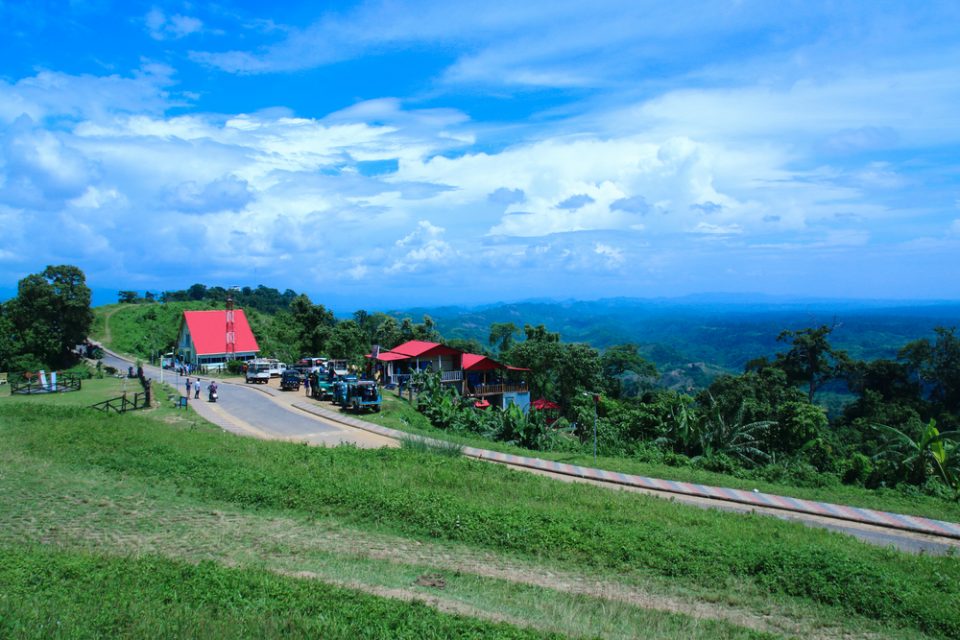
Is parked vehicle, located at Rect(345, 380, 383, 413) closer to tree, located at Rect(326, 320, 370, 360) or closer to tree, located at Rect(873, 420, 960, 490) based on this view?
tree, located at Rect(326, 320, 370, 360)

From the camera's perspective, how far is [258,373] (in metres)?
35.0

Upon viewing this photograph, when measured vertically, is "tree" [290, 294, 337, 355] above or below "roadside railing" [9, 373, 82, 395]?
above

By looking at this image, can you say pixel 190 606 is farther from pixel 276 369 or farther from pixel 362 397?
pixel 276 369

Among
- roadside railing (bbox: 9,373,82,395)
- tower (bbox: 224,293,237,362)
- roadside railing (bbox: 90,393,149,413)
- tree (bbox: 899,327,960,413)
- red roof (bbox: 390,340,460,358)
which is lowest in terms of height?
tree (bbox: 899,327,960,413)

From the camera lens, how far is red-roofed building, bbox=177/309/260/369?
4366 cm

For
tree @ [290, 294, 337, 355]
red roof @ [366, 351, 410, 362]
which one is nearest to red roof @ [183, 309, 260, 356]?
tree @ [290, 294, 337, 355]

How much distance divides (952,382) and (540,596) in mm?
56996

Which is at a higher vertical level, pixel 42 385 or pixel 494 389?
pixel 42 385

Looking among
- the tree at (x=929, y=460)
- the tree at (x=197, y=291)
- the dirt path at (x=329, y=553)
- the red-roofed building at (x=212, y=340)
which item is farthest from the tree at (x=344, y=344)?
the tree at (x=197, y=291)

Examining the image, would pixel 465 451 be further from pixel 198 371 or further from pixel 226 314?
pixel 226 314

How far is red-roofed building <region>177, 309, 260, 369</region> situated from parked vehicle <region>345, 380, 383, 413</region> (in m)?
20.4

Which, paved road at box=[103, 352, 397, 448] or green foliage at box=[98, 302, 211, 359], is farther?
green foliage at box=[98, 302, 211, 359]

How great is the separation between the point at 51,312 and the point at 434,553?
138 ft

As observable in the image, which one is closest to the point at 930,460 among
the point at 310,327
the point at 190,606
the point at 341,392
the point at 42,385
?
the point at 190,606
